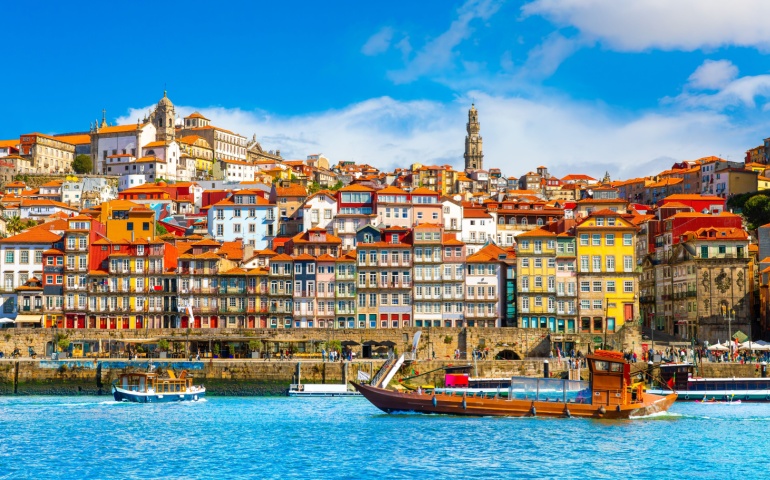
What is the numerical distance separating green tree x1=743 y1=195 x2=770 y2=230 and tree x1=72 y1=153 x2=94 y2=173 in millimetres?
97295

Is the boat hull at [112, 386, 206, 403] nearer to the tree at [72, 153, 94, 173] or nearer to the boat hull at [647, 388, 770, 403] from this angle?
the boat hull at [647, 388, 770, 403]

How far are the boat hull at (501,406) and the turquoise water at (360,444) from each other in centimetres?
50

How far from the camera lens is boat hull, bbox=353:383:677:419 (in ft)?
175

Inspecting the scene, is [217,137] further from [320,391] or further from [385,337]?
[320,391]

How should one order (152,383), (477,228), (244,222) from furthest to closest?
(477,228), (244,222), (152,383)

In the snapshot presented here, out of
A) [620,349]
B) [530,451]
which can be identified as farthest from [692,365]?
[530,451]

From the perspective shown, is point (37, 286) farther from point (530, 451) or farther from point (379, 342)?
point (530, 451)

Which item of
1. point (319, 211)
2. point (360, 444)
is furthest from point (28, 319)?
point (360, 444)

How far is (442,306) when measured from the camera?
8531 centimetres

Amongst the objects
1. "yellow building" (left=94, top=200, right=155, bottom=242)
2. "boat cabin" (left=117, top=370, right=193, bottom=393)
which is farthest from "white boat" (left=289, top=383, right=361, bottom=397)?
"yellow building" (left=94, top=200, right=155, bottom=242)

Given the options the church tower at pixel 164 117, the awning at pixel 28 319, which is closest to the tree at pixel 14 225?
the awning at pixel 28 319

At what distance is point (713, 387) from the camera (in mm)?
66188

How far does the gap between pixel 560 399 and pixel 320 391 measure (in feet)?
60.8

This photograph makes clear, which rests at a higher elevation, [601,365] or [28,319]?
[28,319]
